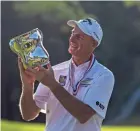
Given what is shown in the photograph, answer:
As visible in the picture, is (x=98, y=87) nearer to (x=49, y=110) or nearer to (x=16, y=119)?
(x=49, y=110)

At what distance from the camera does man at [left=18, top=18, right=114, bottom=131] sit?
10.6 ft

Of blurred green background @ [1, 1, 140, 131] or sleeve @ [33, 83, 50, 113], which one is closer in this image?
sleeve @ [33, 83, 50, 113]

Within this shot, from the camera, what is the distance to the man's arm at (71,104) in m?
3.19

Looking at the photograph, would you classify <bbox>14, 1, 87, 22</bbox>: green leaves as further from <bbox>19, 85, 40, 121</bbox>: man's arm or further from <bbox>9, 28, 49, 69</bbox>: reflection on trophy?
<bbox>9, 28, 49, 69</bbox>: reflection on trophy

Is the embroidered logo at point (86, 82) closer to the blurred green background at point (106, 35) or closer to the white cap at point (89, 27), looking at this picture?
the white cap at point (89, 27)

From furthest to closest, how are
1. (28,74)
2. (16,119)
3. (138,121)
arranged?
(138,121), (16,119), (28,74)

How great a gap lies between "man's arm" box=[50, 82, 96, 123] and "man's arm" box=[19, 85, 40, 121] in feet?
0.97

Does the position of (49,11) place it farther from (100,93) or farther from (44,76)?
(44,76)

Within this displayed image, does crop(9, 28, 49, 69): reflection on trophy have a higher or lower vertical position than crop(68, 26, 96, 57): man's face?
higher

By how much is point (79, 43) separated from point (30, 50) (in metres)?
0.37

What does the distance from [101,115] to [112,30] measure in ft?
68.4

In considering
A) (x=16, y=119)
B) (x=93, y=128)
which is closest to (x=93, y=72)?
(x=93, y=128)

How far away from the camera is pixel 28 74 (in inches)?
130

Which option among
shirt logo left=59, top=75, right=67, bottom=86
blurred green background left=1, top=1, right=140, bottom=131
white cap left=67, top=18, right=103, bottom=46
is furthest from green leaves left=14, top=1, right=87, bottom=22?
shirt logo left=59, top=75, right=67, bottom=86
